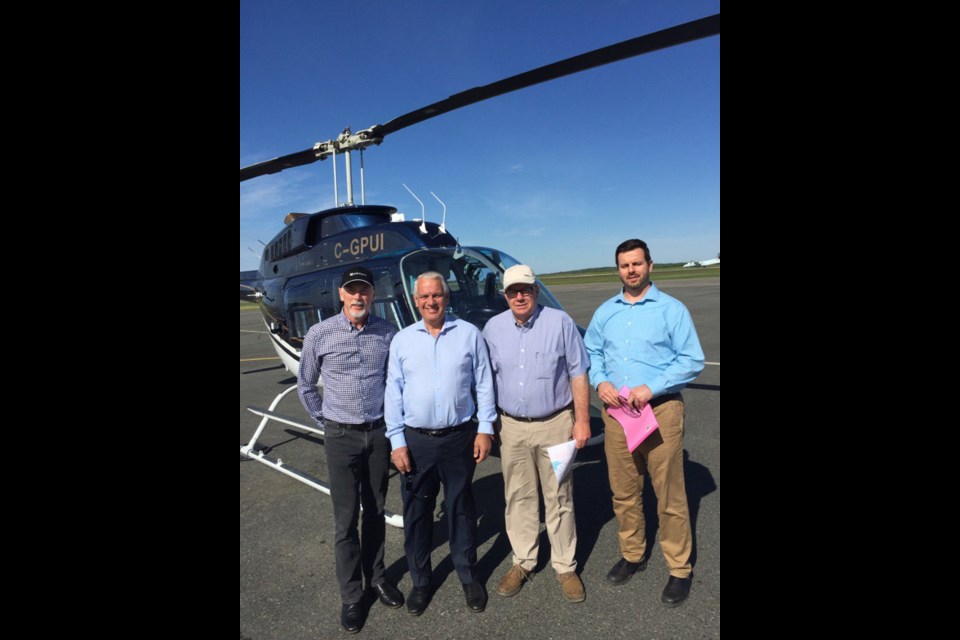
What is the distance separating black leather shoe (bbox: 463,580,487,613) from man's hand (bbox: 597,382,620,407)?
1344 millimetres

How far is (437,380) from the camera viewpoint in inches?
100

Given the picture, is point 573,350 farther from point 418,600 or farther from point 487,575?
point 418,600

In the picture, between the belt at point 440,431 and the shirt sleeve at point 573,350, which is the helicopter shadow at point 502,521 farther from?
the shirt sleeve at point 573,350

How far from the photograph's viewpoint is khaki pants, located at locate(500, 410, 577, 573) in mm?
2695

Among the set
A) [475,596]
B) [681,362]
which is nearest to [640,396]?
[681,362]

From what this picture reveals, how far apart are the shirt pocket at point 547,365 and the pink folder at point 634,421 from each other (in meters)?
0.42

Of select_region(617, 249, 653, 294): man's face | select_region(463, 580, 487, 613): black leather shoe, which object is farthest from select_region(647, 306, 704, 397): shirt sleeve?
select_region(463, 580, 487, 613): black leather shoe

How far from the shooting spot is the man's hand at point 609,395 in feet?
8.57

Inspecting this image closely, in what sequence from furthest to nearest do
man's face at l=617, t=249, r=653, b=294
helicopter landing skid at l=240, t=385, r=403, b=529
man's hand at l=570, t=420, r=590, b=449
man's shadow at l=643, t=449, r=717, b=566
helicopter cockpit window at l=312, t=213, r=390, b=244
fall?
helicopter cockpit window at l=312, t=213, r=390, b=244 < helicopter landing skid at l=240, t=385, r=403, b=529 < man's shadow at l=643, t=449, r=717, b=566 < man's hand at l=570, t=420, r=590, b=449 < man's face at l=617, t=249, r=653, b=294

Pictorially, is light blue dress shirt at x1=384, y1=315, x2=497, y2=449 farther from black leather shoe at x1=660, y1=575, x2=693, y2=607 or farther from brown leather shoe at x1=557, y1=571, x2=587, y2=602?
black leather shoe at x1=660, y1=575, x2=693, y2=607

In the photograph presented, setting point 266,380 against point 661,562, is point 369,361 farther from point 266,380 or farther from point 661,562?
point 266,380

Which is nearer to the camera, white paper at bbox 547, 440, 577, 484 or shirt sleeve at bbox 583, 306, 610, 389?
white paper at bbox 547, 440, 577, 484
